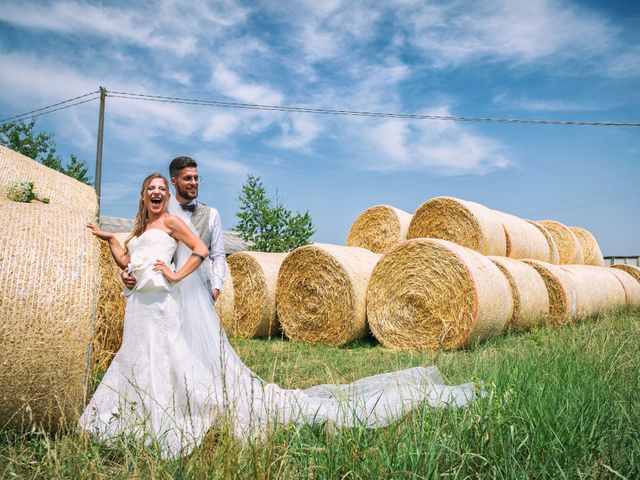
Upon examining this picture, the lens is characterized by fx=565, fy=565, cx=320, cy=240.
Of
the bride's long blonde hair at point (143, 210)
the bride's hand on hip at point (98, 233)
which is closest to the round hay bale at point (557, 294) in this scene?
the bride's long blonde hair at point (143, 210)

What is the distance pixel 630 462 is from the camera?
273 centimetres

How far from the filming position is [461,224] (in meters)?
9.60

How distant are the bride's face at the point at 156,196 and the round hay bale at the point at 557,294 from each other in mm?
7741

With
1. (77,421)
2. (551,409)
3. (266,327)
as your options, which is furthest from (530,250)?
(77,421)

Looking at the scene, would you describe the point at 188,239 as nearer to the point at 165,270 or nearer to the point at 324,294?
the point at 165,270

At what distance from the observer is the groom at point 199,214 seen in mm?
4727

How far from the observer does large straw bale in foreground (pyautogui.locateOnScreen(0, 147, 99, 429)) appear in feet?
12.4

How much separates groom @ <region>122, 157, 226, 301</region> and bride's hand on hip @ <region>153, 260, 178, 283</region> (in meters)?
0.71

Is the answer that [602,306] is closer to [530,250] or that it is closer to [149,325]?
[530,250]

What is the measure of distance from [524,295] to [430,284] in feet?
6.29

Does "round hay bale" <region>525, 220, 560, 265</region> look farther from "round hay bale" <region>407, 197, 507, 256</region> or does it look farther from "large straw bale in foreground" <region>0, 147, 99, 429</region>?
"large straw bale in foreground" <region>0, 147, 99, 429</region>

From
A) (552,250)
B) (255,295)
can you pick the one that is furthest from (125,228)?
(552,250)

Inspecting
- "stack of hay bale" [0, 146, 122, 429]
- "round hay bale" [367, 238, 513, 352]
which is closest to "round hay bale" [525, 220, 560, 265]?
"round hay bale" [367, 238, 513, 352]

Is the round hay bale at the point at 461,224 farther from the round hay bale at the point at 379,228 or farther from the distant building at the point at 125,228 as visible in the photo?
the distant building at the point at 125,228
